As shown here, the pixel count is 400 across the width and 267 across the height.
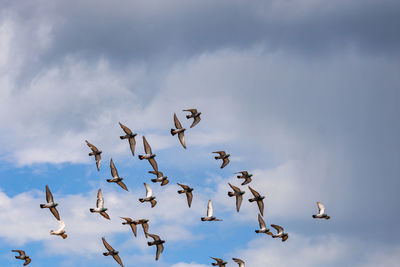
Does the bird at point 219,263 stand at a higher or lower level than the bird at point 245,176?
lower

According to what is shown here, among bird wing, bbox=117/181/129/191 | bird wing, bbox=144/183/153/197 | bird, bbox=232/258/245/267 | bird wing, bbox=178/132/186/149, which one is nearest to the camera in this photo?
bird wing, bbox=178/132/186/149

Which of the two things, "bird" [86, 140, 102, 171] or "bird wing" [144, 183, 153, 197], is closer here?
"bird" [86, 140, 102, 171]

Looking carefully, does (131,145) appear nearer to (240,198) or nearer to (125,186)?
(125,186)

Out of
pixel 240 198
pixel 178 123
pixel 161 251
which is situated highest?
pixel 178 123

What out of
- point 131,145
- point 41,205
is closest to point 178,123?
point 131,145

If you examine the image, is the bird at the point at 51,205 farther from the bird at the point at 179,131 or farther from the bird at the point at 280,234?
the bird at the point at 280,234

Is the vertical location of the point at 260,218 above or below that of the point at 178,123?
below

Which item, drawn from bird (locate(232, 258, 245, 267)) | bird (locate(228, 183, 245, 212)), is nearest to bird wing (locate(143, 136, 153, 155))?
bird (locate(228, 183, 245, 212))

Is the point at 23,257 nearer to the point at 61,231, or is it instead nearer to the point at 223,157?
the point at 61,231

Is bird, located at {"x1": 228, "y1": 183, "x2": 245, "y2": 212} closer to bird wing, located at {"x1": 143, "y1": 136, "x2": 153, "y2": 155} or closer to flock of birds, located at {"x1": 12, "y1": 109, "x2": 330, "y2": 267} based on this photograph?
flock of birds, located at {"x1": 12, "y1": 109, "x2": 330, "y2": 267}

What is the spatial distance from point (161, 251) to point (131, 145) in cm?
1757

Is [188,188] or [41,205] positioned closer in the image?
[41,205]

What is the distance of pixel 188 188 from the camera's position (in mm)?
127188

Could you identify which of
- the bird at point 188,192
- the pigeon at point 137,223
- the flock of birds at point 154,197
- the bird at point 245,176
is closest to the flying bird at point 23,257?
the flock of birds at point 154,197
